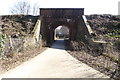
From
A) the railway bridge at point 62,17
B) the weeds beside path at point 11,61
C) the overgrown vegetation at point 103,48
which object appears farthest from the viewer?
the railway bridge at point 62,17

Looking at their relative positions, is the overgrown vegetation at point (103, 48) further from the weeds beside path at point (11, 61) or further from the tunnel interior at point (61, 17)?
the weeds beside path at point (11, 61)

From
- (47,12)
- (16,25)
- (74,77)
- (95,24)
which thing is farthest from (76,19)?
(74,77)

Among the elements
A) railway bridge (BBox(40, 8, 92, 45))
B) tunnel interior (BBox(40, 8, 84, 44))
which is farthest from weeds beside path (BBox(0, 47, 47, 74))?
tunnel interior (BBox(40, 8, 84, 44))

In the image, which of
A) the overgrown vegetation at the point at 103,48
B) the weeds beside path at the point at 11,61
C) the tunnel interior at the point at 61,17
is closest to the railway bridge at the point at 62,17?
the tunnel interior at the point at 61,17

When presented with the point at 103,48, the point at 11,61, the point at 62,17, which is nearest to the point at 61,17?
the point at 62,17

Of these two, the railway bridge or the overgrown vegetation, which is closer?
the overgrown vegetation

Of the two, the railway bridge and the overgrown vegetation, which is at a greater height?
the railway bridge

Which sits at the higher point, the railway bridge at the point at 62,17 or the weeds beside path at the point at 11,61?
the railway bridge at the point at 62,17

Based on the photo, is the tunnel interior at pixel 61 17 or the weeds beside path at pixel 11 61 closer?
the weeds beside path at pixel 11 61

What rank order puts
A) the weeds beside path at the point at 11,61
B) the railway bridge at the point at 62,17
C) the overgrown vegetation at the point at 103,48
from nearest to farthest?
the weeds beside path at the point at 11,61 < the overgrown vegetation at the point at 103,48 < the railway bridge at the point at 62,17

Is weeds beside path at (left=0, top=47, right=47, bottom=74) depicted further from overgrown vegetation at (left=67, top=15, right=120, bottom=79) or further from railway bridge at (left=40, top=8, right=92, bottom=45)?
railway bridge at (left=40, top=8, right=92, bottom=45)

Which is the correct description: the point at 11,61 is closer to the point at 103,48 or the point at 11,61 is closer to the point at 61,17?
the point at 103,48

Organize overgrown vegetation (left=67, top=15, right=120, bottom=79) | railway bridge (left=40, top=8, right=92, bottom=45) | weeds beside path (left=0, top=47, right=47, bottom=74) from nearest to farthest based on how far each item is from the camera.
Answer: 1. weeds beside path (left=0, top=47, right=47, bottom=74)
2. overgrown vegetation (left=67, top=15, right=120, bottom=79)
3. railway bridge (left=40, top=8, right=92, bottom=45)

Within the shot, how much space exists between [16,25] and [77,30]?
8915mm
